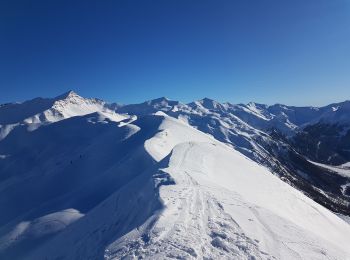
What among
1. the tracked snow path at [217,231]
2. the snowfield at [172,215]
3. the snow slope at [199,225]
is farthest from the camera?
the snowfield at [172,215]

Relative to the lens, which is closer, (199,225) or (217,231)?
(217,231)

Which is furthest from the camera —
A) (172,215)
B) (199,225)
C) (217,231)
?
(172,215)

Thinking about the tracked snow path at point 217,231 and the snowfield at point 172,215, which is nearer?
the tracked snow path at point 217,231

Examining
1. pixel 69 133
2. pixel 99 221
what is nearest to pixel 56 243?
pixel 99 221

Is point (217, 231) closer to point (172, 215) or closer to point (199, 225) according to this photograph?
point (199, 225)

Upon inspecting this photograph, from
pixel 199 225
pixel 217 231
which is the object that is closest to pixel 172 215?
pixel 199 225

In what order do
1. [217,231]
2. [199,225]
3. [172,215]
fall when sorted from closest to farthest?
[217,231], [199,225], [172,215]
